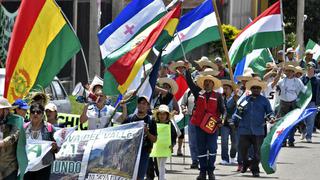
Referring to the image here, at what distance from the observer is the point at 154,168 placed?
1706cm

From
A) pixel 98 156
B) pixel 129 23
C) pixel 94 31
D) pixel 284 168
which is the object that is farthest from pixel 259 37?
pixel 94 31

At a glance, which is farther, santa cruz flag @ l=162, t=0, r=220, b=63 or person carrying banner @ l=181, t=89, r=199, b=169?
santa cruz flag @ l=162, t=0, r=220, b=63

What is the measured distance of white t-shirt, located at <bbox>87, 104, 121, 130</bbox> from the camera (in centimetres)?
1416

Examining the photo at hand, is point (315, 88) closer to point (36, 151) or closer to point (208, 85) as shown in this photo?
point (208, 85)

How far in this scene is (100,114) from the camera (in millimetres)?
14195

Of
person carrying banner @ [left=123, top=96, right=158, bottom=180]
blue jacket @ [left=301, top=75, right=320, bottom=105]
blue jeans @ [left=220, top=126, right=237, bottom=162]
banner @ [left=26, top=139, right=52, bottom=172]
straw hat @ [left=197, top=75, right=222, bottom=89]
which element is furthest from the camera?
blue jacket @ [left=301, top=75, right=320, bottom=105]

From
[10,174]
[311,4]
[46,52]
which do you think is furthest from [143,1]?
[311,4]

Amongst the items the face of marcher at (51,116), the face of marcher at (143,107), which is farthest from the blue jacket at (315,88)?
the face of marcher at (51,116)

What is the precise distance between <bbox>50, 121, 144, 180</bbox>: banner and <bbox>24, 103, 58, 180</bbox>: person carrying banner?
0.19 metres

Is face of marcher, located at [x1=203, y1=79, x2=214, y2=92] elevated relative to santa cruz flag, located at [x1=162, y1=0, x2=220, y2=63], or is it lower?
lower

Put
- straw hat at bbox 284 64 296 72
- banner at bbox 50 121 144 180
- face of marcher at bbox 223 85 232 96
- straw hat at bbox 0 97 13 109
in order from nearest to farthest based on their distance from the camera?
straw hat at bbox 0 97 13 109 → banner at bbox 50 121 144 180 → face of marcher at bbox 223 85 232 96 → straw hat at bbox 284 64 296 72

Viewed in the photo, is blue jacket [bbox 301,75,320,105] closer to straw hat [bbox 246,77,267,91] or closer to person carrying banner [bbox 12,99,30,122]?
straw hat [bbox 246,77,267,91]

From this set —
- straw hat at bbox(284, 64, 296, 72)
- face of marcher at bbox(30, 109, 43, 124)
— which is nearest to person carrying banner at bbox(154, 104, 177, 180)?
face of marcher at bbox(30, 109, 43, 124)

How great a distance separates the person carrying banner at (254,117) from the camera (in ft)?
58.7
